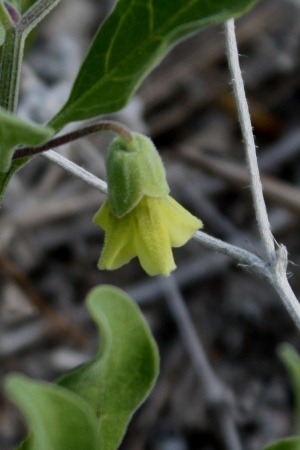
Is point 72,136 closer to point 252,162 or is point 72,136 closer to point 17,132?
point 17,132

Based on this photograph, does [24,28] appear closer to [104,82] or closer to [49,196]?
[104,82]

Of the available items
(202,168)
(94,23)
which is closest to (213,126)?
(202,168)

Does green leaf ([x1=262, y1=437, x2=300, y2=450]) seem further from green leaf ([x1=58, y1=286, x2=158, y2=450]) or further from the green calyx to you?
the green calyx

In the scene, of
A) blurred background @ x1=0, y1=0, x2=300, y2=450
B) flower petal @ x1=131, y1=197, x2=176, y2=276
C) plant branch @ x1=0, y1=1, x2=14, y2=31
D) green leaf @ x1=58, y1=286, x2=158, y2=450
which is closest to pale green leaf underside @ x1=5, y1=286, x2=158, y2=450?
green leaf @ x1=58, y1=286, x2=158, y2=450

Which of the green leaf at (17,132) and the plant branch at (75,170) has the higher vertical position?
the green leaf at (17,132)

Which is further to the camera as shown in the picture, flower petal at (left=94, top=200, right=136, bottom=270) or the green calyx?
flower petal at (left=94, top=200, right=136, bottom=270)

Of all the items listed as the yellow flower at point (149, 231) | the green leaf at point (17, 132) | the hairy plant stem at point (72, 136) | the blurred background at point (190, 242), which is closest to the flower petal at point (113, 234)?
the yellow flower at point (149, 231)

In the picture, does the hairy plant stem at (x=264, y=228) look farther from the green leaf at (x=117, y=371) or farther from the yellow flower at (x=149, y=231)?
the green leaf at (x=117, y=371)
